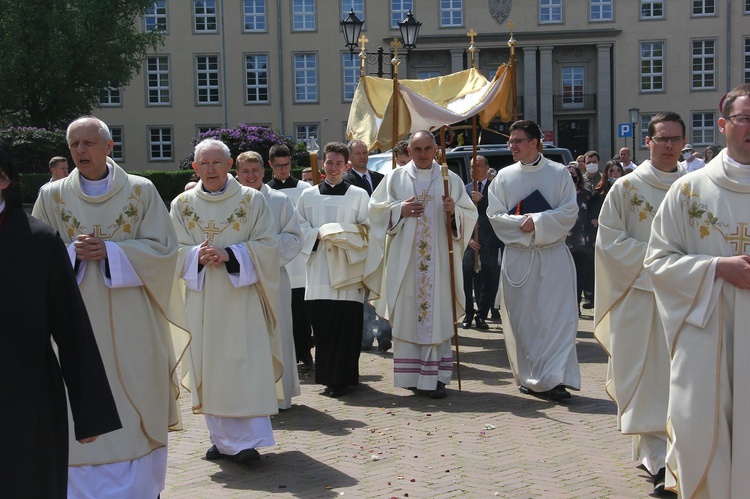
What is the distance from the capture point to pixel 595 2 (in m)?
49.7

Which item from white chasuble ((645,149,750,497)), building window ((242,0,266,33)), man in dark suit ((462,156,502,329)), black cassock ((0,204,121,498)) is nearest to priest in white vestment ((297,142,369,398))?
man in dark suit ((462,156,502,329))

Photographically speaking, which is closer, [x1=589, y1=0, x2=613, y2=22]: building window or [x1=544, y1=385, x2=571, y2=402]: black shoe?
[x1=544, y1=385, x2=571, y2=402]: black shoe

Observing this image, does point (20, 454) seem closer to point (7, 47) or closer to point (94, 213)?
point (94, 213)

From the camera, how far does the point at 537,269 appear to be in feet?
28.4

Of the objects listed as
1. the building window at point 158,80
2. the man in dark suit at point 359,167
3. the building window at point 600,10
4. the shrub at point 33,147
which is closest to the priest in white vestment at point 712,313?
the man in dark suit at point 359,167

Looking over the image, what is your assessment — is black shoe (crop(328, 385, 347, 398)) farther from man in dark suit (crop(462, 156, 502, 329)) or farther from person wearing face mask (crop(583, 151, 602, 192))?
person wearing face mask (crop(583, 151, 602, 192))

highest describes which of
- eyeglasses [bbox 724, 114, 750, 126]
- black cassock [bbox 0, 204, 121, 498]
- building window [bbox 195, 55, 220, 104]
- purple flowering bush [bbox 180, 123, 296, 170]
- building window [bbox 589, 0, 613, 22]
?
building window [bbox 589, 0, 613, 22]

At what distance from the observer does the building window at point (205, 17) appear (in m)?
50.9

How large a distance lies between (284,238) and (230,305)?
4.29 feet

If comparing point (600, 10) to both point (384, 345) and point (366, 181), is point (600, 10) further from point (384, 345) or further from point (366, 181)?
point (366, 181)

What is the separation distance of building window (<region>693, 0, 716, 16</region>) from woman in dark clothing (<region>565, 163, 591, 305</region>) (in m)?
38.9

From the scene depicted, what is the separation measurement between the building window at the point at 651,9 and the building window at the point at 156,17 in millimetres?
23552

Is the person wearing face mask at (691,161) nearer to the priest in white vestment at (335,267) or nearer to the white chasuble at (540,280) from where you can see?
the white chasuble at (540,280)

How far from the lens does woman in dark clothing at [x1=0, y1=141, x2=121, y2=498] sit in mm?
3334
